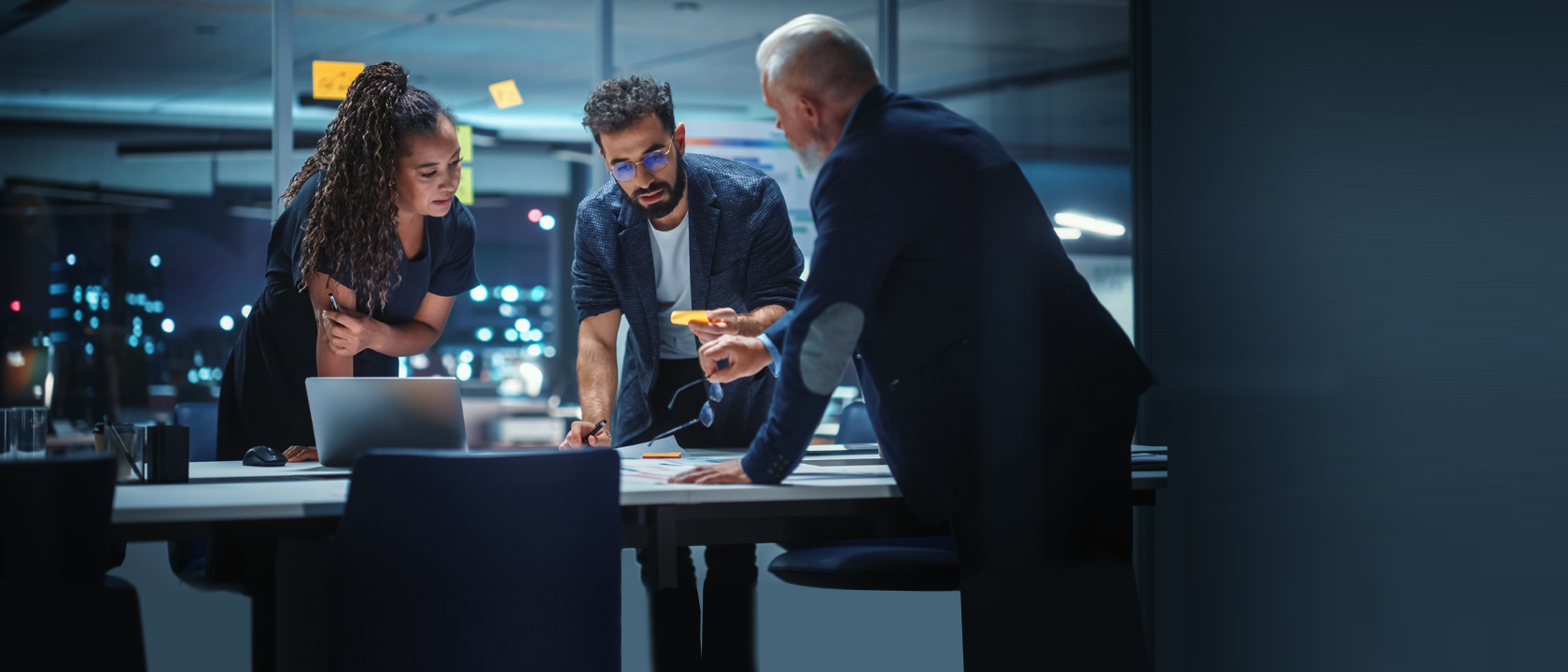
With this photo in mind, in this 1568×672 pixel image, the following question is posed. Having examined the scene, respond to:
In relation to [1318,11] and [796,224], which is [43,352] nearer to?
[796,224]

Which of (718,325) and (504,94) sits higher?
(504,94)

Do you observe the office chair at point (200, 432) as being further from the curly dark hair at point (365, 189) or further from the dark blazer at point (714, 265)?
the dark blazer at point (714, 265)

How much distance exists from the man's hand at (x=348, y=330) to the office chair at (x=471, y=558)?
1072 millimetres

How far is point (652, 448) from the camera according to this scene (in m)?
2.56

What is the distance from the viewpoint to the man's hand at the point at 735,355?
2084 millimetres

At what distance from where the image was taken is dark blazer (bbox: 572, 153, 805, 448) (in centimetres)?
281

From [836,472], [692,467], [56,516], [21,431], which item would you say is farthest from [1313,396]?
[21,431]

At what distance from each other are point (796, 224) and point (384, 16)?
244cm

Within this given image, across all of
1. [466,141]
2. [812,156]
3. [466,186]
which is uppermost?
[466,141]

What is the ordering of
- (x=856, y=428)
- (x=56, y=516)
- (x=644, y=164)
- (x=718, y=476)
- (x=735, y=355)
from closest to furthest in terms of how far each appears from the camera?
1. (x=56, y=516)
2. (x=718, y=476)
3. (x=735, y=355)
4. (x=644, y=164)
5. (x=856, y=428)

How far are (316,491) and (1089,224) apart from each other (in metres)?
5.11

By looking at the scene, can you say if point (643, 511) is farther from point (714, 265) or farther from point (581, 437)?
point (714, 265)

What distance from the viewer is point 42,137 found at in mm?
7590

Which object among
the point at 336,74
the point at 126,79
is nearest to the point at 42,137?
the point at 126,79
